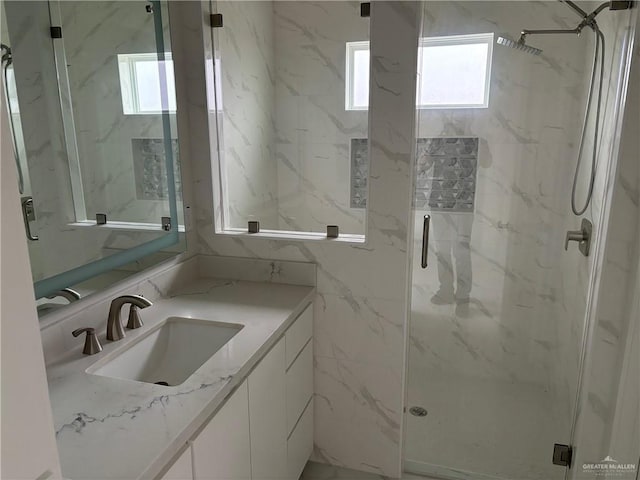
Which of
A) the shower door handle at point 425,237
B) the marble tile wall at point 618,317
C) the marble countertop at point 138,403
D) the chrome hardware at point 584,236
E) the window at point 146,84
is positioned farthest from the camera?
the shower door handle at point 425,237

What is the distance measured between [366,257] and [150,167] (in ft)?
→ 3.02

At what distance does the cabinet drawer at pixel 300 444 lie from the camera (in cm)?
180

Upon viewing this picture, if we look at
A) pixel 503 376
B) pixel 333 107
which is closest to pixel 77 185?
pixel 333 107

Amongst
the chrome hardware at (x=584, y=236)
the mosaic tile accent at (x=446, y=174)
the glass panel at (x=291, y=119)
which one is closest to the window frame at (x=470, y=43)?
the mosaic tile accent at (x=446, y=174)

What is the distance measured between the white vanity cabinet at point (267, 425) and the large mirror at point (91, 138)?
607 millimetres

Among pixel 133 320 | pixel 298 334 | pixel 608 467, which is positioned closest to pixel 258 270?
pixel 298 334

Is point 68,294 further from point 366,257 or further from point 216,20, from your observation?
point 216,20

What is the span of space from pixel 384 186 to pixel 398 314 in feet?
1.75

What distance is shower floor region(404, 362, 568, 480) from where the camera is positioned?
206 cm

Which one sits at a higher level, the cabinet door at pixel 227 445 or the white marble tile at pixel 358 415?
the cabinet door at pixel 227 445

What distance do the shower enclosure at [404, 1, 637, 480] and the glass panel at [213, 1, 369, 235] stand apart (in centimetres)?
40

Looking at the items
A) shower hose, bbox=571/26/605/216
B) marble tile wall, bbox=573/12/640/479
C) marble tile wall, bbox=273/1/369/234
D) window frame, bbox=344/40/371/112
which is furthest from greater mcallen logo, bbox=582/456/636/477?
window frame, bbox=344/40/371/112

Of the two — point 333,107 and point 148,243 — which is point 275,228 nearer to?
point 148,243

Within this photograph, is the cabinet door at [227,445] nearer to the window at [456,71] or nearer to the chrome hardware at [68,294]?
the chrome hardware at [68,294]
